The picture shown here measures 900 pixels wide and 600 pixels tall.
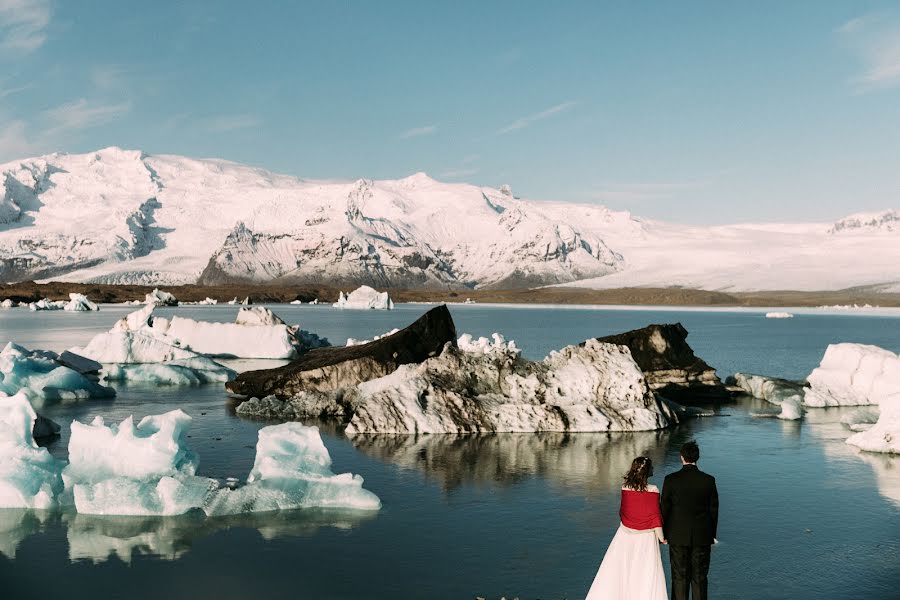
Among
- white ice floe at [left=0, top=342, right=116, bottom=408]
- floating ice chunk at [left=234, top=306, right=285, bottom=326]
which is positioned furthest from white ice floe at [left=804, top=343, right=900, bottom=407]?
floating ice chunk at [left=234, top=306, right=285, bottom=326]

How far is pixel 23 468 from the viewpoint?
14.6 m

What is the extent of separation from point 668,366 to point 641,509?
22912 millimetres

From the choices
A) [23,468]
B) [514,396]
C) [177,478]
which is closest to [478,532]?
[177,478]

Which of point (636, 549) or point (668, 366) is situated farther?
point (668, 366)

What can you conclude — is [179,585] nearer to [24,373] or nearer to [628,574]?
[628,574]

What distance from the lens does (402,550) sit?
11.9 meters

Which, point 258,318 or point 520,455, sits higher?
point 258,318

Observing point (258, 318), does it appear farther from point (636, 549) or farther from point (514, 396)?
point (636, 549)

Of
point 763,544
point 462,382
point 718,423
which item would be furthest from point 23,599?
point 718,423

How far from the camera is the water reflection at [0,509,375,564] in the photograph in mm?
11867

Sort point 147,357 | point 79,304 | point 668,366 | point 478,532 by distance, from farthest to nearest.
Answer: point 79,304 < point 147,357 < point 668,366 < point 478,532

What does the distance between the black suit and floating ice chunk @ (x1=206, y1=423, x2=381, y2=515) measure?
7.00m

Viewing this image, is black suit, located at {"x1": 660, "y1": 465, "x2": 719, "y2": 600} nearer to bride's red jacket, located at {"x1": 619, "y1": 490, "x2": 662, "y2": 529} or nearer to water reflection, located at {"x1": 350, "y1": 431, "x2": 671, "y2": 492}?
bride's red jacket, located at {"x1": 619, "y1": 490, "x2": 662, "y2": 529}

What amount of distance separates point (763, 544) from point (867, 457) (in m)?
8.38
